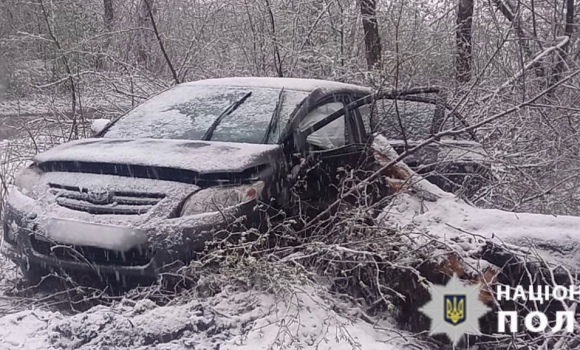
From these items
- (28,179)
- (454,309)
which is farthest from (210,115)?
A: (454,309)

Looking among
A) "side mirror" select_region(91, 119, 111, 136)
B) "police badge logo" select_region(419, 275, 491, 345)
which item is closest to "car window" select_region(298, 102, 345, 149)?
"police badge logo" select_region(419, 275, 491, 345)

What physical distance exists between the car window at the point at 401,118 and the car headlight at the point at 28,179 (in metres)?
2.68

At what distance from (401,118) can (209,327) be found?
11.4 feet

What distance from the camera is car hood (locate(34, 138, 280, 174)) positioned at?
3.93 m

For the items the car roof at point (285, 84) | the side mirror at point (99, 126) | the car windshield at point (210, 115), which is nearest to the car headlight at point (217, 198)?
the car windshield at point (210, 115)

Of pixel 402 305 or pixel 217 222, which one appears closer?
pixel 217 222

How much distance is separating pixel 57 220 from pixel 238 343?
1462 millimetres

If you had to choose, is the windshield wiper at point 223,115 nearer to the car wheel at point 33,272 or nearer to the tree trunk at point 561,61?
the car wheel at point 33,272

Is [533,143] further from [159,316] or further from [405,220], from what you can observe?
[159,316]

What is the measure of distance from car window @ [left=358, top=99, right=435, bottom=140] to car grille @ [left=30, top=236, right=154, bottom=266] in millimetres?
2370

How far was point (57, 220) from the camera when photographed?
12.8 ft

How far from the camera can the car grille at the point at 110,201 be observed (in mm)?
3799

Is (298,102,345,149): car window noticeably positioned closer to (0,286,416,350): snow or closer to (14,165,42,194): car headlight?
(0,286,416,350): snow

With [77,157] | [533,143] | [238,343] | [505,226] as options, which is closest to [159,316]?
[238,343]
